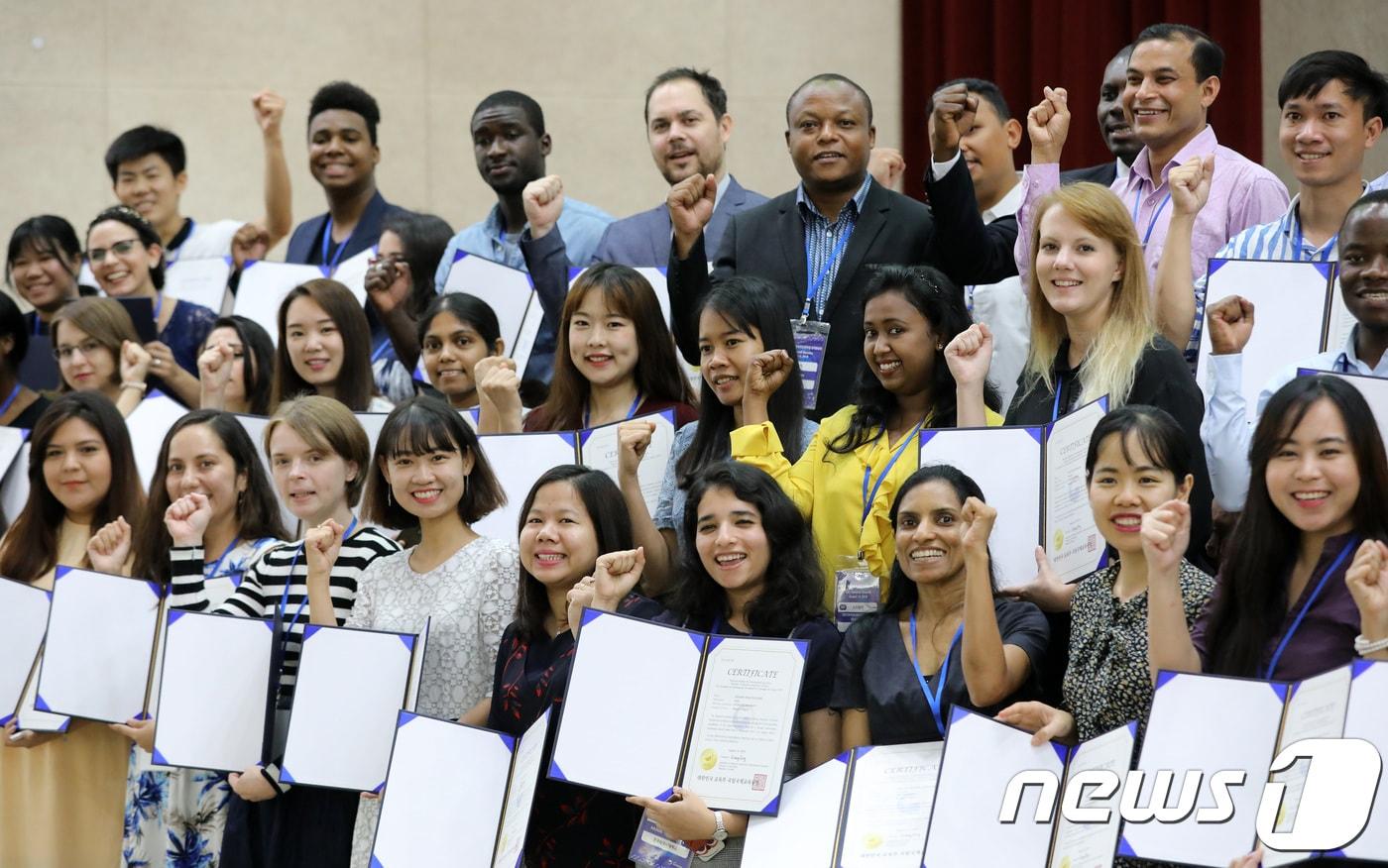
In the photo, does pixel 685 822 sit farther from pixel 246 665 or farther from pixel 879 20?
pixel 879 20

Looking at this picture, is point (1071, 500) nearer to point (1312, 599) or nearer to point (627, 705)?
A: point (1312, 599)

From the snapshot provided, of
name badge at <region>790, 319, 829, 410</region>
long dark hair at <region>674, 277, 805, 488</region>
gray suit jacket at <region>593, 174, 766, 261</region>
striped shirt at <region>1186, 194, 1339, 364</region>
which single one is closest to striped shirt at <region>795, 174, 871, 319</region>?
name badge at <region>790, 319, 829, 410</region>

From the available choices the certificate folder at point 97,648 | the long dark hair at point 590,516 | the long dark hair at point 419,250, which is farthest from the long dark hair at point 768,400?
the long dark hair at point 419,250

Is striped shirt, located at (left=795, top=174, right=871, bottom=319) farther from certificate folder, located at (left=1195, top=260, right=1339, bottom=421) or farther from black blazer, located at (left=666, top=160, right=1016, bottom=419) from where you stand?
certificate folder, located at (left=1195, top=260, right=1339, bottom=421)

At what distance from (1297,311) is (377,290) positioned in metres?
2.98

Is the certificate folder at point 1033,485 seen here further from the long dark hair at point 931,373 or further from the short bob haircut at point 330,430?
the short bob haircut at point 330,430

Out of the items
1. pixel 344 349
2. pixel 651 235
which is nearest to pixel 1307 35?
pixel 651 235

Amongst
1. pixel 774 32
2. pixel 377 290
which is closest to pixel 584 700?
pixel 377 290

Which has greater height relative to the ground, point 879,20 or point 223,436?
point 879,20

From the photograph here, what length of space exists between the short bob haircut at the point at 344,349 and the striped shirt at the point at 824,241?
1478mm

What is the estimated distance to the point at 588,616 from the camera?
12.3 feet

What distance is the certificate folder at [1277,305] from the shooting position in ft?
13.5

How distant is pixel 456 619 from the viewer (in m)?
4.33

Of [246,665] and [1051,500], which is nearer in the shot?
[1051,500]
